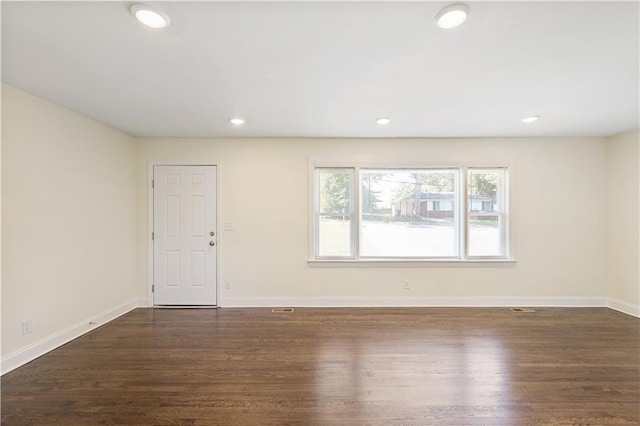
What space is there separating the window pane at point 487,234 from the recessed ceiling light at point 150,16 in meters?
4.24

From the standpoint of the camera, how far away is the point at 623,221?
3932mm

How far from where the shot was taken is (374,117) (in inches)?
129

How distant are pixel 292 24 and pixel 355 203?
9.41ft

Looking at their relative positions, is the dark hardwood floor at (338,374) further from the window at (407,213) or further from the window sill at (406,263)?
the window at (407,213)

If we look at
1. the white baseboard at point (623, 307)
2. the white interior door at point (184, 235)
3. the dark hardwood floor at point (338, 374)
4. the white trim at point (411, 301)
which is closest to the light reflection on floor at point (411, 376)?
the dark hardwood floor at point (338, 374)

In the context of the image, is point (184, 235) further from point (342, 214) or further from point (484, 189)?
point (484, 189)

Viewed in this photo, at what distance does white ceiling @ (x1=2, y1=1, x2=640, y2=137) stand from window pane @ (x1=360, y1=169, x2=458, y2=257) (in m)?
1.13

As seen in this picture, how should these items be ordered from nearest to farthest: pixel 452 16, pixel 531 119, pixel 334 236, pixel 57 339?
1. pixel 452 16
2. pixel 57 339
3. pixel 531 119
4. pixel 334 236

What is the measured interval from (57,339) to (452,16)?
169 inches

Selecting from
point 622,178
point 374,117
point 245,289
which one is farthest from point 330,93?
point 622,178

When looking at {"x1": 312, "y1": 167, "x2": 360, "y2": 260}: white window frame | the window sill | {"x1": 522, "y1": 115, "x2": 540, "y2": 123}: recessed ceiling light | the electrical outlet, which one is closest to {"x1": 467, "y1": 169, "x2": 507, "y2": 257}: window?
the window sill

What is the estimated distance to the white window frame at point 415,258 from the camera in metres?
4.20

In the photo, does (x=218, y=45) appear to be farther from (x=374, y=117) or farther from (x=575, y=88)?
(x=575, y=88)

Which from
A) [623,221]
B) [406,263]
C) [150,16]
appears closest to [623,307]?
[623,221]
